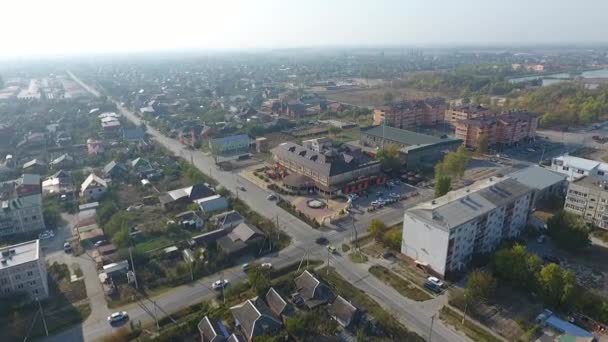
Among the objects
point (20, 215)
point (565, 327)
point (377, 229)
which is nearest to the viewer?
point (565, 327)

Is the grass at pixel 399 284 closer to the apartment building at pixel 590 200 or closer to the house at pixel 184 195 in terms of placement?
the apartment building at pixel 590 200

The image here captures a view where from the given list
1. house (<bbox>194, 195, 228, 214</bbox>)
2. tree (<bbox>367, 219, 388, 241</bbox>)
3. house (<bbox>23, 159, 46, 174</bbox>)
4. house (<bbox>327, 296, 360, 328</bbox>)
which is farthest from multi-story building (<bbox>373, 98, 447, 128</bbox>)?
house (<bbox>23, 159, 46, 174</bbox>)

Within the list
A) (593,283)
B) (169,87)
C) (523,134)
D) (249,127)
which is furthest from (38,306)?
(169,87)

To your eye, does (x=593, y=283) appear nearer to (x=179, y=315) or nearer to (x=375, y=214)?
(x=375, y=214)

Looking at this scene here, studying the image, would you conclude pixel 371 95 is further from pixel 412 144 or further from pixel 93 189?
pixel 93 189

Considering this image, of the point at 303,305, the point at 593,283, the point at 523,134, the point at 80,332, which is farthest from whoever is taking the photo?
the point at 523,134

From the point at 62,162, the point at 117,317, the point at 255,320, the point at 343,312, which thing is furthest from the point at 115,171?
the point at 343,312
